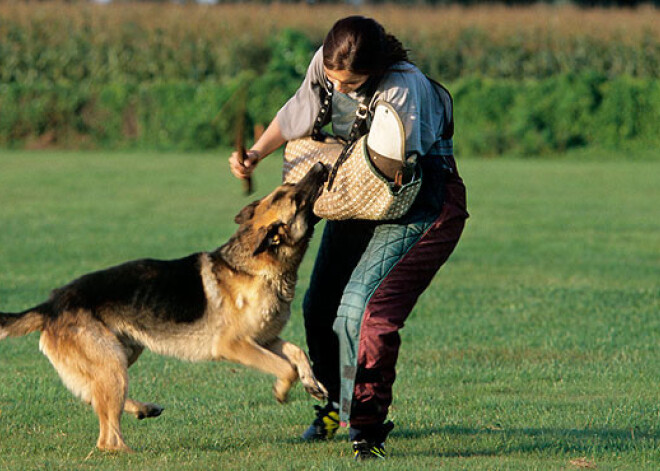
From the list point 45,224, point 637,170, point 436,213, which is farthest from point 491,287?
point 637,170

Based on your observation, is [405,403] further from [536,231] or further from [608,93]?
[608,93]

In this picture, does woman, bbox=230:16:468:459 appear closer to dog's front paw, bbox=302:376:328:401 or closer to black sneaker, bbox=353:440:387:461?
black sneaker, bbox=353:440:387:461

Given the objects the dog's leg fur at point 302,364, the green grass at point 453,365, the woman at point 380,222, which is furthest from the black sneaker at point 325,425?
the woman at point 380,222

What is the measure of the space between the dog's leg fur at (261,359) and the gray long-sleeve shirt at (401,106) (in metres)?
1.15

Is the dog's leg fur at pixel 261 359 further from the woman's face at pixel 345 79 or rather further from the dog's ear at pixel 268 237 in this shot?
the woman's face at pixel 345 79

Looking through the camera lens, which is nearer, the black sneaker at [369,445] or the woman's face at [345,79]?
the woman's face at [345,79]

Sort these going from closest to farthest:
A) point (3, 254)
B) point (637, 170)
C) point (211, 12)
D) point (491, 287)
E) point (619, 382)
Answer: point (619, 382) → point (491, 287) → point (3, 254) → point (637, 170) → point (211, 12)

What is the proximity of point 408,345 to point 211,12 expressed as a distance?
95.6 feet

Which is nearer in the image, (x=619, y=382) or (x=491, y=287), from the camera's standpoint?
(x=619, y=382)

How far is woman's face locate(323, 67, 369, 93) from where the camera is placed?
5.16 meters

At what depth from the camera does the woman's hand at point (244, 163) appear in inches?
228

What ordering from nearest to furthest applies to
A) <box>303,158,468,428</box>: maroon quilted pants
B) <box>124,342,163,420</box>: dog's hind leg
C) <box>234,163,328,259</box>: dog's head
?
<box>303,158,468,428</box>: maroon quilted pants, <box>234,163,328,259</box>: dog's head, <box>124,342,163,420</box>: dog's hind leg

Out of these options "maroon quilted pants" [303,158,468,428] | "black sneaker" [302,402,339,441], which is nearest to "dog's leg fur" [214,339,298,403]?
"black sneaker" [302,402,339,441]

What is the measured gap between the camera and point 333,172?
17.8 feet
